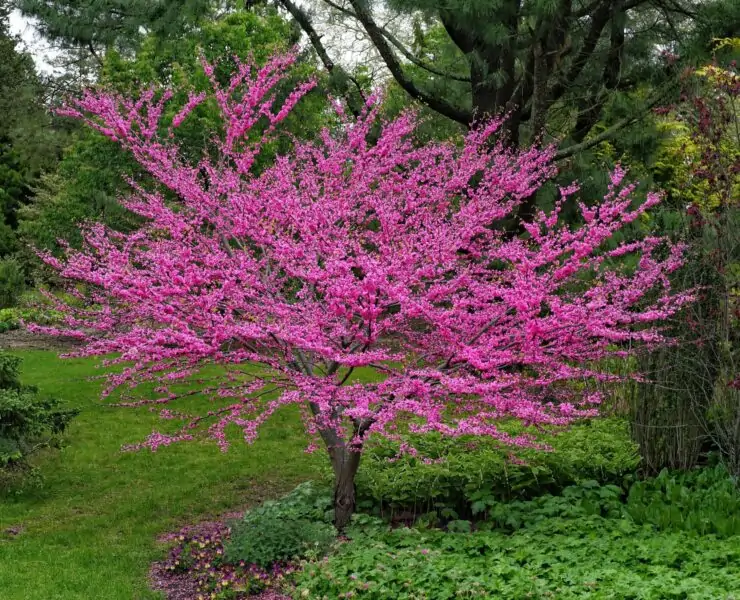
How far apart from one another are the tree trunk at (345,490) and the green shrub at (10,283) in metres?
14.9

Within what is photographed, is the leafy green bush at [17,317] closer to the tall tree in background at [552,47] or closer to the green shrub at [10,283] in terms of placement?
the green shrub at [10,283]

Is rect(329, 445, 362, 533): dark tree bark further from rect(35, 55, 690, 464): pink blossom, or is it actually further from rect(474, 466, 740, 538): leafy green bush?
rect(474, 466, 740, 538): leafy green bush

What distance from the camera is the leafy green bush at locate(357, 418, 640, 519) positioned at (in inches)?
236

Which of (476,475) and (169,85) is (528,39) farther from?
(169,85)

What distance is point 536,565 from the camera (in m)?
4.62

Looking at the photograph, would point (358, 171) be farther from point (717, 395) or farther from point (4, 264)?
point (4, 264)

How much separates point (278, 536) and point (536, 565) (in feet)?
5.90

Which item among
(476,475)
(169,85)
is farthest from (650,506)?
(169,85)

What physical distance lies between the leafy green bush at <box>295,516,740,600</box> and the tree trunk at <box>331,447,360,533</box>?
40 centimetres

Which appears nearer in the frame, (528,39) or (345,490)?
(345,490)

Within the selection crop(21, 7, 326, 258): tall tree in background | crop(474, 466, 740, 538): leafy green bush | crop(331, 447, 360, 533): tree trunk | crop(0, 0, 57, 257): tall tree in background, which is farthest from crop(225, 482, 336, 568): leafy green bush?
crop(0, 0, 57, 257): tall tree in background

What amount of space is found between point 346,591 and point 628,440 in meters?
3.57

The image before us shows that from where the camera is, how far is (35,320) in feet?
55.0

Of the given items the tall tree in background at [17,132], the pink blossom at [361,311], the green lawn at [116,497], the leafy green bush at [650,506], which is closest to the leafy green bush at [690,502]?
the leafy green bush at [650,506]
